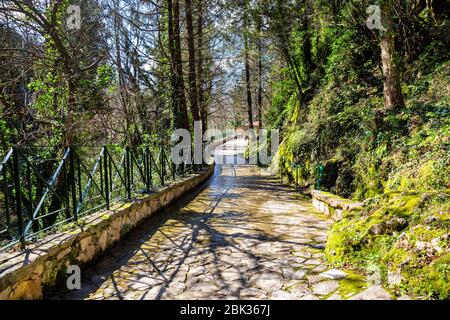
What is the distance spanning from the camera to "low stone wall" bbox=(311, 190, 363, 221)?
19.2 ft

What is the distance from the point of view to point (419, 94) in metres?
7.04

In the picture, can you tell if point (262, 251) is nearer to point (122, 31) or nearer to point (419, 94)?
point (419, 94)

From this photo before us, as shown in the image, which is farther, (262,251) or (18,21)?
(18,21)

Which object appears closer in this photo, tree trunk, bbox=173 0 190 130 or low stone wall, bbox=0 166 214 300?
low stone wall, bbox=0 166 214 300

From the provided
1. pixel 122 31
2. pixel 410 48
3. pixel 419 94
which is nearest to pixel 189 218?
pixel 419 94

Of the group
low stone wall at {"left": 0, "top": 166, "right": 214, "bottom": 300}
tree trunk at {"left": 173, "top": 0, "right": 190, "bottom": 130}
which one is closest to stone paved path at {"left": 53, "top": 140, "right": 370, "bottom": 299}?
low stone wall at {"left": 0, "top": 166, "right": 214, "bottom": 300}

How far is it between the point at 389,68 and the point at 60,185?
704 centimetres

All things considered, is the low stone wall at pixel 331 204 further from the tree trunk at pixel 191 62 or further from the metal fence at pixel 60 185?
the tree trunk at pixel 191 62

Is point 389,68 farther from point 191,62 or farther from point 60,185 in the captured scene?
point 191,62

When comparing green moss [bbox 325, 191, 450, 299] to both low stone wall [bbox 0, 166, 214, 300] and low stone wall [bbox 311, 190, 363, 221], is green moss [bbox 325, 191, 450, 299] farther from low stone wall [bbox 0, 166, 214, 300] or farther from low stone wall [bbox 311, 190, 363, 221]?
low stone wall [bbox 0, 166, 214, 300]

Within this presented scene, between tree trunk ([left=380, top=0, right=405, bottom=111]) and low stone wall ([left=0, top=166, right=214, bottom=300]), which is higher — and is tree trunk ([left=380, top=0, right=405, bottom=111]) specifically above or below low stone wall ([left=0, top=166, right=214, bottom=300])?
above

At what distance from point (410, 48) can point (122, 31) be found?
9.15 meters

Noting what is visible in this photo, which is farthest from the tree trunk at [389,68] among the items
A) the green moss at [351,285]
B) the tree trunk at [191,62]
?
the tree trunk at [191,62]

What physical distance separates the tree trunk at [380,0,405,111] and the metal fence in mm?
5035
